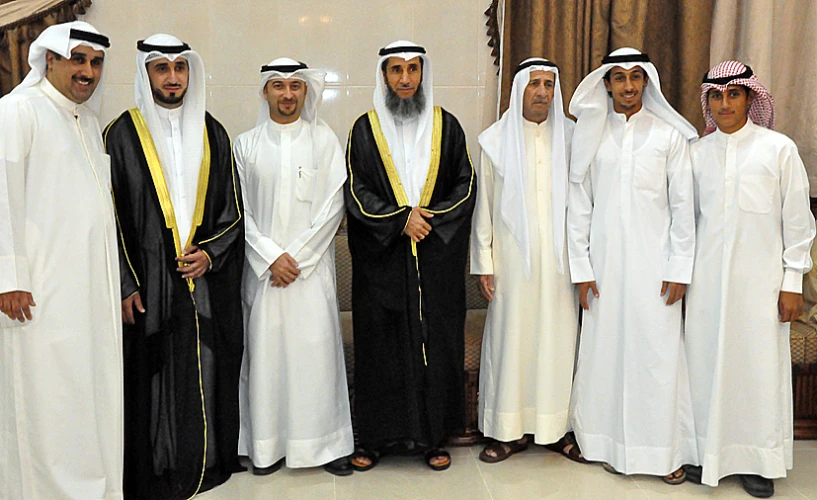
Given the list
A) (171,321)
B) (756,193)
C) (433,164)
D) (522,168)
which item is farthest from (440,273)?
(756,193)

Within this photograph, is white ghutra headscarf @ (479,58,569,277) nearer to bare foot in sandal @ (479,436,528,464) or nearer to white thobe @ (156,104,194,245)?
bare foot in sandal @ (479,436,528,464)

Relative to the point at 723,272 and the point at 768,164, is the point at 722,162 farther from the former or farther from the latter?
the point at 723,272

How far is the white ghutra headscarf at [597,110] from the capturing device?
3.51 m

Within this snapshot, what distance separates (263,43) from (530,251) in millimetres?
2121

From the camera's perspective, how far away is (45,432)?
2885 mm

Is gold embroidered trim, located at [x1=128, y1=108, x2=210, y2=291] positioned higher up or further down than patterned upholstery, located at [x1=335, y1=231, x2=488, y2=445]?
higher up

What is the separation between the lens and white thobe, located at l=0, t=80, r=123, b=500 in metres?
2.83

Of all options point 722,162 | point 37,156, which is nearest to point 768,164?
point 722,162

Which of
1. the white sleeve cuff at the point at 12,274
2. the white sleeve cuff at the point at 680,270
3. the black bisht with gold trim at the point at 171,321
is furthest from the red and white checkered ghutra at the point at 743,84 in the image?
the white sleeve cuff at the point at 12,274

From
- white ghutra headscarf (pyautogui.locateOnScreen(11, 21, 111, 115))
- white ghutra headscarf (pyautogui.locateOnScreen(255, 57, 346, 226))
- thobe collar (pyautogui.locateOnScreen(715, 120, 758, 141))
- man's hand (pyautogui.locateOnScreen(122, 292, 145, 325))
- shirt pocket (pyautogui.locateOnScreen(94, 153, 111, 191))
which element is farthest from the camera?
white ghutra headscarf (pyautogui.locateOnScreen(255, 57, 346, 226))

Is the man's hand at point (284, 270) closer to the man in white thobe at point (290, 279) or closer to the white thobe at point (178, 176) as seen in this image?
the man in white thobe at point (290, 279)

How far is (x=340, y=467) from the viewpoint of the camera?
3.63 m

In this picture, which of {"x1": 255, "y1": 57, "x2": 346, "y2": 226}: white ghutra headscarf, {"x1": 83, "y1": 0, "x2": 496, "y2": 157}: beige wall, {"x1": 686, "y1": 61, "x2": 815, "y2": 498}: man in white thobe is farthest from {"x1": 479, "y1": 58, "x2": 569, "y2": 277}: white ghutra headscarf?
{"x1": 83, "y1": 0, "x2": 496, "y2": 157}: beige wall

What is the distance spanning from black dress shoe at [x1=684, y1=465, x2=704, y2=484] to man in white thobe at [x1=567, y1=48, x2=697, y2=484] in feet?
0.14
